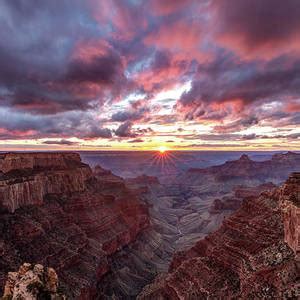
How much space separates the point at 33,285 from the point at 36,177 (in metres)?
68.0

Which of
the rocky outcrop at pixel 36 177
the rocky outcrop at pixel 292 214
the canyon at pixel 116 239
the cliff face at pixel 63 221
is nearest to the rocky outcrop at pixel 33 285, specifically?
the canyon at pixel 116 239

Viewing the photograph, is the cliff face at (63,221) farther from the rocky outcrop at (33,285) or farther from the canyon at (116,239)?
the rocky outcrop at (33,285)

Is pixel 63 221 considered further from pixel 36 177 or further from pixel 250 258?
pixel 250 258

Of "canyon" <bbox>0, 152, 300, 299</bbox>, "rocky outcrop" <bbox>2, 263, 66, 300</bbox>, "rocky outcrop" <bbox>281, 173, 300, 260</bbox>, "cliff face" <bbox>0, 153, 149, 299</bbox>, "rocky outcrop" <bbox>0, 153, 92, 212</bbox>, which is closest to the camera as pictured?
"rocky outcrop" <bbox>2, 263, 66, 300</bbox>

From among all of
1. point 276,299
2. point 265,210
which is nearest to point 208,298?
point 276,299

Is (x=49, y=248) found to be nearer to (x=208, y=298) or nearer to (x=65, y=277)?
(x=65, y=277)

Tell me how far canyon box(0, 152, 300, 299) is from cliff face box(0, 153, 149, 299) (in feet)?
0.79

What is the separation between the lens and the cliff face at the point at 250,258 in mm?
41688

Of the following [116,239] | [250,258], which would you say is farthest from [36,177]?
[250,258]

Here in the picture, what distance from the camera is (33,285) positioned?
63.0 ft

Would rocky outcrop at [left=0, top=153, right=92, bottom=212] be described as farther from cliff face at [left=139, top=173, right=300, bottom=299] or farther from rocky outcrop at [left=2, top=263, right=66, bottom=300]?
rocky outcrop at [left=2, top=263, right=66, bottom=300]

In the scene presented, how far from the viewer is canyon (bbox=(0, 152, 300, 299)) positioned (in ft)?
163

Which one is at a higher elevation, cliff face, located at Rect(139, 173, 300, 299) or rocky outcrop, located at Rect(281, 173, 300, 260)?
rocky outcrop, located at Rect(281, 173, 300, 260)

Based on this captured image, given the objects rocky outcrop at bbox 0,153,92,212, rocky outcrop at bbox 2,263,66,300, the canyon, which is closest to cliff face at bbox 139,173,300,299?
the canyon
